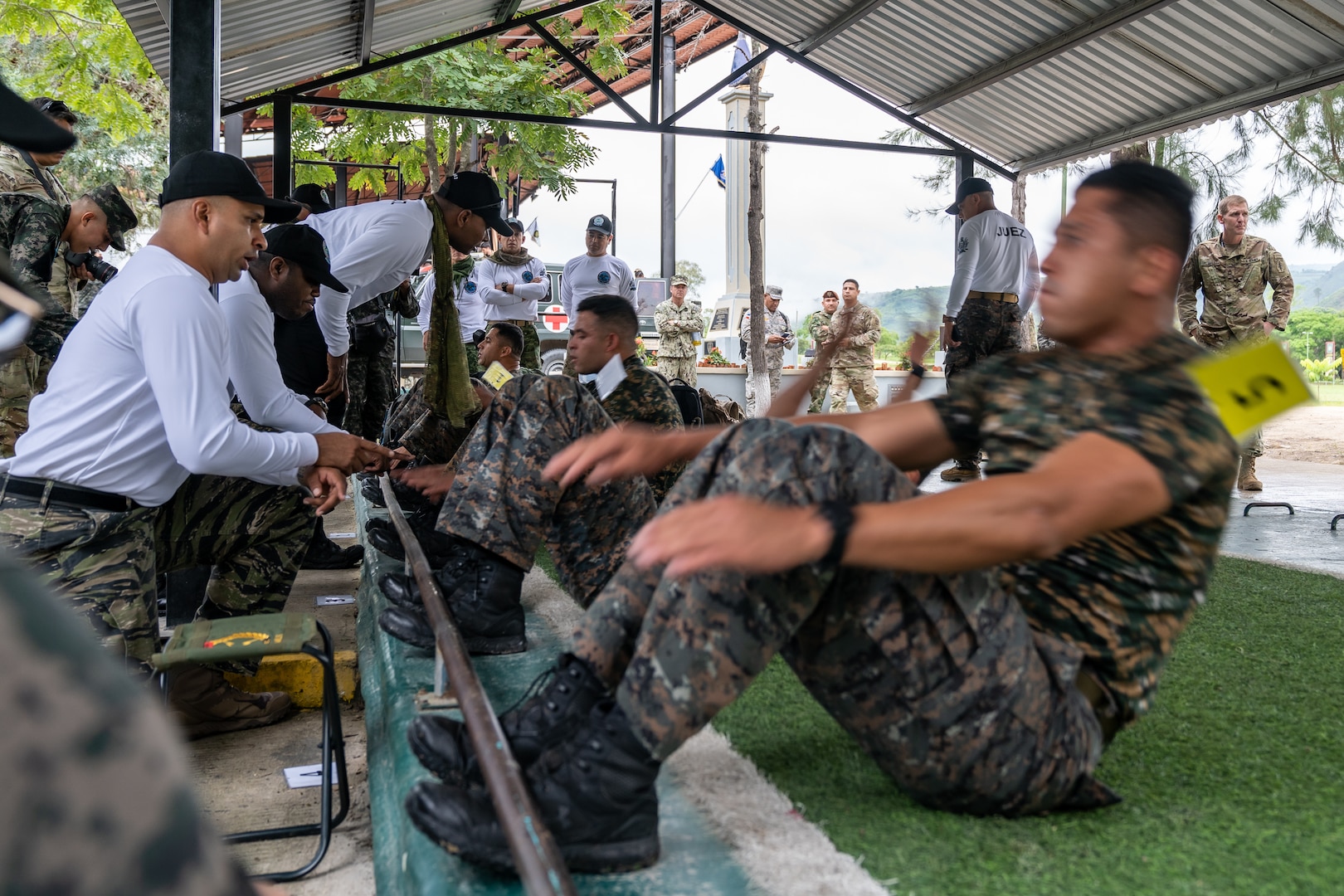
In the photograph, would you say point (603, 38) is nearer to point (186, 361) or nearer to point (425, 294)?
point (425, 294)

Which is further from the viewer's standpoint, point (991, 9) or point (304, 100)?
point (304, 100)

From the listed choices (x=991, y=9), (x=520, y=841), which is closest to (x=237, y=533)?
(x=520, y=841)

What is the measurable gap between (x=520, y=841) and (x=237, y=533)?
2355mm

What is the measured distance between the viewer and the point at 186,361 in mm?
2650

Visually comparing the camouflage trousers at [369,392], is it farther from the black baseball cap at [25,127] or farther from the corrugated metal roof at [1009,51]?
the black baseball cap at [25,127]

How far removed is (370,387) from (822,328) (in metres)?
9.27

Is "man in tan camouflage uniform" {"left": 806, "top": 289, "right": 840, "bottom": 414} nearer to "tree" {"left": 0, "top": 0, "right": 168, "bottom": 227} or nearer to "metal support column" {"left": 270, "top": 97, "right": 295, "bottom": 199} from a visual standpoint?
"metal support column" {"left": 270, "top": 97, "right": 295, "bottom": 199}

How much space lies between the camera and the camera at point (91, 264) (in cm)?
572

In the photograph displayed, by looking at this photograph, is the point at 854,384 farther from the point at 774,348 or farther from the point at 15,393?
the point at 15,393

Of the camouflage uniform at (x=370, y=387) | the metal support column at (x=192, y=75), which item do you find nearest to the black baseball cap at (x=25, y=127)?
the metal support column at (x=192, y=75)

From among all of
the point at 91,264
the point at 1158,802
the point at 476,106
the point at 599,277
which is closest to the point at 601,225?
the point at 599,277

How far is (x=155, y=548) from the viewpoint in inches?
122

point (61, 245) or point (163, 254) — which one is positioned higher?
point (61, 245)

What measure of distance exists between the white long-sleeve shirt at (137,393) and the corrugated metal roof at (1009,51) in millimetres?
3312
